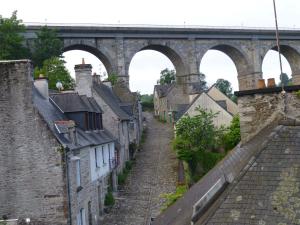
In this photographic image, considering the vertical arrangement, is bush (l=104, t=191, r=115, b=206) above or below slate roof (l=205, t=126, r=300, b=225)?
below

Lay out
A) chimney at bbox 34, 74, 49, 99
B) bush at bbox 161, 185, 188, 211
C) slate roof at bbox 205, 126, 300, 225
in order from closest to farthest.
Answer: slate roof at bbox 205, 126, 300, 225 → chimney at bbox 34, 74, 49, 99 → bush at bbox 161, 185, 188, 211

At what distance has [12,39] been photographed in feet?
126

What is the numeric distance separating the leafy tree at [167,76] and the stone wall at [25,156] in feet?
222

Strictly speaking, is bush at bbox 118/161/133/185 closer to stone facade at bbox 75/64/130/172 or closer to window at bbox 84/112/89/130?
stone facade at bbox 75/64/130/172

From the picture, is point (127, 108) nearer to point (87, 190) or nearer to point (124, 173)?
point (124, 173)

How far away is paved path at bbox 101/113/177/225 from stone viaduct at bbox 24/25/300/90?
1351 cm

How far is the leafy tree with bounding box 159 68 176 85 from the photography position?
82188mm

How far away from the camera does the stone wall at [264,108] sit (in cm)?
627

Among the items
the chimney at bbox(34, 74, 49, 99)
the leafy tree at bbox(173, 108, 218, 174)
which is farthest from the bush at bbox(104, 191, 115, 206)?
the leafy tree at bbox(173, 108, 218, 174)

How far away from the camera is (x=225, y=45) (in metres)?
58.4

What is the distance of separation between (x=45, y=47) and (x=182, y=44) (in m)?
18.6

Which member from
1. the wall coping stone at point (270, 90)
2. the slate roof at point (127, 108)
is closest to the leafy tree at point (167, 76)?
the slate roof at point (127, 108)

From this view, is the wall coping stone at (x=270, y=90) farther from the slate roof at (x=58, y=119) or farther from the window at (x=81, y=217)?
the window at (x=81, y=217)

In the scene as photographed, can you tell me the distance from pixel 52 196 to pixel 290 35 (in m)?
55.4
